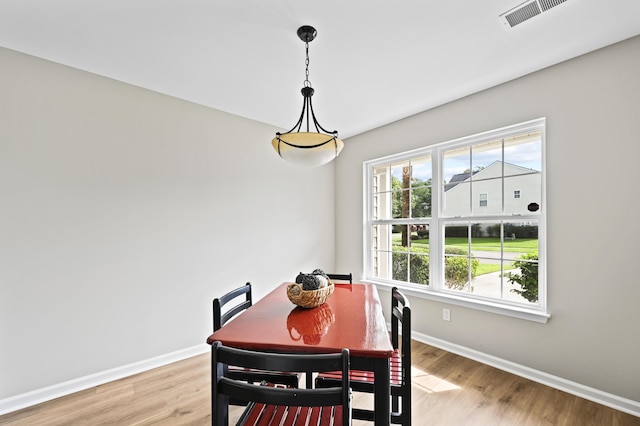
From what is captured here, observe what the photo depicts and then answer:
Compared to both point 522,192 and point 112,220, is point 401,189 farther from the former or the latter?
point 112,220

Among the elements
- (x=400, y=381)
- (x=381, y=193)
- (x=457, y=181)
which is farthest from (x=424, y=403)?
(x=381, y=193)

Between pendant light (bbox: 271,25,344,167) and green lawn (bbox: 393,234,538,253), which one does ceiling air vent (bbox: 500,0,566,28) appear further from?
green lawn (bbox: 393,234,538,253)

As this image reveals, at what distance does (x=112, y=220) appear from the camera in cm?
241

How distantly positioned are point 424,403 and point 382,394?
1.22m

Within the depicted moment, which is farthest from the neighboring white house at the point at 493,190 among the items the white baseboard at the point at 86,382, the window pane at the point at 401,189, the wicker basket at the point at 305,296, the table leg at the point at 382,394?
the white baseboard at the point at 86,382

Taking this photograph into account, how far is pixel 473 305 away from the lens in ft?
8.77

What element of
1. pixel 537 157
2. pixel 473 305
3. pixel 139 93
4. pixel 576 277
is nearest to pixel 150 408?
pixel 139 93

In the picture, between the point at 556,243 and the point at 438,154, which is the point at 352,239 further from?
the point at 556,243

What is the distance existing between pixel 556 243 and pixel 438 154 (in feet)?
4.26

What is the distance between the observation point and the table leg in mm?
1128

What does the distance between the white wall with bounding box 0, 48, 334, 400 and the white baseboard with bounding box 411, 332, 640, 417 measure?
A: 202cm

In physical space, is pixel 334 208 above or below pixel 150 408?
above

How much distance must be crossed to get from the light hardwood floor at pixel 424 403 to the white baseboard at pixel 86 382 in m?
0.05

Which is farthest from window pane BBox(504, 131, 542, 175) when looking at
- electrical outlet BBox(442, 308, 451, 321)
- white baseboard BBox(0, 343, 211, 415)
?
white baseboard BBox(0, 343, 211, 415)
